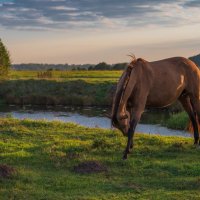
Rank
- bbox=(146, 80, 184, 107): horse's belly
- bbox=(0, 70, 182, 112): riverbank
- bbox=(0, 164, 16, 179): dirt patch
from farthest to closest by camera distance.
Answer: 1. bbox=(0, 70, 182, 112): riverbank
2. bbox=(146, 80, 184, 107): horse's belly
3. bbox=(0, 164, 16, 179): dirt patch

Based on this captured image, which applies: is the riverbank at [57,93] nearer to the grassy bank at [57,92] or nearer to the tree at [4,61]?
the grassy bank at [57,92]

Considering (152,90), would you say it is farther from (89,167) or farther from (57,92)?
(57,92)

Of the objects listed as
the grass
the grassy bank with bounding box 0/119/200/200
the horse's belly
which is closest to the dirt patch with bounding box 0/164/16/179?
the grassy bank with bounding box 0/119/200/200

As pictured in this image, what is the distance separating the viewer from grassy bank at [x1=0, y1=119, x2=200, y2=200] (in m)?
7.95

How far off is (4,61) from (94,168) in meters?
48.6

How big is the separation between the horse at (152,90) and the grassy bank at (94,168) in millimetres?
782

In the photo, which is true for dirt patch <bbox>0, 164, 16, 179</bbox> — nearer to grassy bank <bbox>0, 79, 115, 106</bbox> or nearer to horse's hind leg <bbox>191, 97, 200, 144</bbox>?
horse's hind leg <bbox>191, 97, 200, 144</bbox>

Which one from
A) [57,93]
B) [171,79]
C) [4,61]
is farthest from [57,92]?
[171,79]

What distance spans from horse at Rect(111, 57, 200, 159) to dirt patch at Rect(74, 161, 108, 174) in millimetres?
1223

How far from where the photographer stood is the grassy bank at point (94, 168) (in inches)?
313

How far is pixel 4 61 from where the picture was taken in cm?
5603

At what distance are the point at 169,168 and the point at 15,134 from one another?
237 inches

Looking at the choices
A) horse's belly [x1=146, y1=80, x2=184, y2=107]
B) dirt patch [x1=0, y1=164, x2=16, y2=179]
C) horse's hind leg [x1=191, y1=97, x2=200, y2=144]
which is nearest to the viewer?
dirt patch [x1=0, y1=164, x2=16, y2=179]

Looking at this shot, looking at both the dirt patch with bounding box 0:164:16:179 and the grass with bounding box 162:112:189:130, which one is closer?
the dirt patch with bounding box 0:164:16:179
